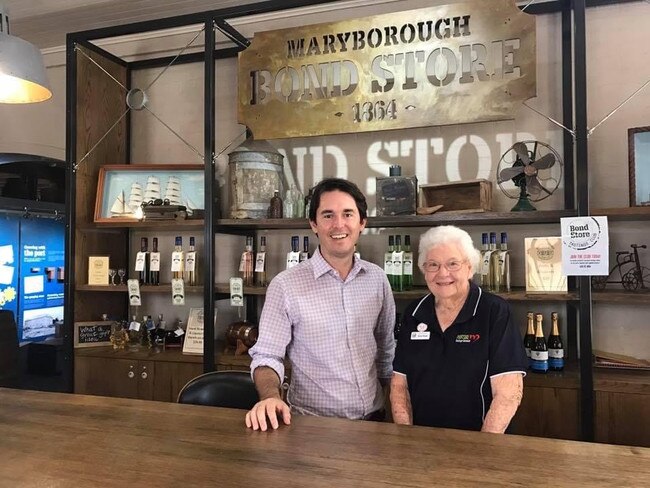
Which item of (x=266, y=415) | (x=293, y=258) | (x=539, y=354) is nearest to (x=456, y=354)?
(x=266, y=415)

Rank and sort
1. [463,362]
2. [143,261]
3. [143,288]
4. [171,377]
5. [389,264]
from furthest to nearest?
[143,261] < [143,288] < [171,377] < [389,264] < [463,362]

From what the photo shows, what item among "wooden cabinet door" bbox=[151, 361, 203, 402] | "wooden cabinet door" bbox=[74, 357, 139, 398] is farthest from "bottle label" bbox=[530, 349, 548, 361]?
"wooden cabinet door" bbox=[74, 357, 139, 398]

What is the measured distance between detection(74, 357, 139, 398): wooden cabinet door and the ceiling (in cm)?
230

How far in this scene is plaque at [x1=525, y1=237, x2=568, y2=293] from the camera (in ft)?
8.90

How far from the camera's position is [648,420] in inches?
97.7

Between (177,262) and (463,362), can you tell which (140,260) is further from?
(463,362)

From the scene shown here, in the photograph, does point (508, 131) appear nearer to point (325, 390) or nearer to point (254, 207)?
point (254, 207)

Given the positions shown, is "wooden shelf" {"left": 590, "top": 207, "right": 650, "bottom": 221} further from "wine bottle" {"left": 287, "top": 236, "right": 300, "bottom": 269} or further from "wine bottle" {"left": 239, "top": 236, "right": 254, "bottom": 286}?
"wine bottle" {"left": 239, "top": 236, "right": 254, "bottom": 286}

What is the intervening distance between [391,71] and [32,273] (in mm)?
3765

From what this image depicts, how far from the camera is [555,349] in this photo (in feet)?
9.30

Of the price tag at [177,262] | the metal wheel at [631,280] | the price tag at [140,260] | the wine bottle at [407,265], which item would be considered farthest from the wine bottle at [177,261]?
the metal wheel at [631,280]

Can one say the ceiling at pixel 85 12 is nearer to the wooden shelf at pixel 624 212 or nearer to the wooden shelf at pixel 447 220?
the wooden shelf at pixel 447 220

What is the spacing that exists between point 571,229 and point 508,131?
Answer: 83 centimetres

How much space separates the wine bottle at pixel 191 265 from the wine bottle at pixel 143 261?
29 centimetres
